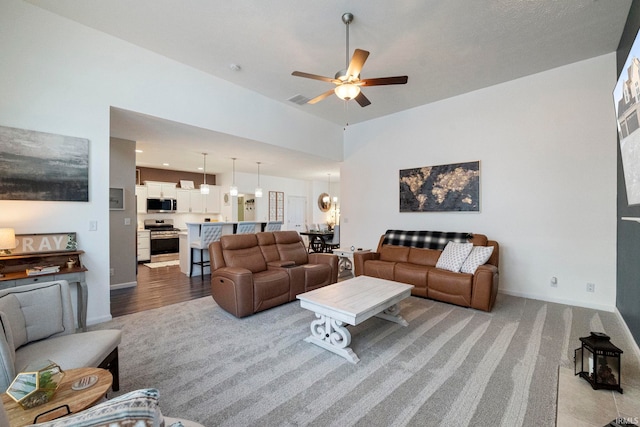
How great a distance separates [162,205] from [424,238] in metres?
7.16

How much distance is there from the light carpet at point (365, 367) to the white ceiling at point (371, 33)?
2.96 m

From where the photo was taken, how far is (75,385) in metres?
1.25

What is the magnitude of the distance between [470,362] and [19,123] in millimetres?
4821

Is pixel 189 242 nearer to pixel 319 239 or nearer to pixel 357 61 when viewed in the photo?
pixel 319 239

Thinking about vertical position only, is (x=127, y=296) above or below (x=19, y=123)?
below

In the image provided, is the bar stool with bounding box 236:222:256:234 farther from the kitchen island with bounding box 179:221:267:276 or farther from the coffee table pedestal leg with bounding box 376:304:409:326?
the coffee table pedestal leg with bounding box 376:304:409:326

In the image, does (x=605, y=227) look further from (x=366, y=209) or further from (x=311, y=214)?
(x=311, y=214)

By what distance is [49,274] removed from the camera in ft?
8.27

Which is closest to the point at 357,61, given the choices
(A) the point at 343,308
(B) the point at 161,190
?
(A) the point at 343,308

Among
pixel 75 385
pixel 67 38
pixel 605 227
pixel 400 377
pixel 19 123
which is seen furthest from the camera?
pixel 605 227

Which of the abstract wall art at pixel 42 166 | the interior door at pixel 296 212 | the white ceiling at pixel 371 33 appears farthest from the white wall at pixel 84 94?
the interior door at pixel 296 212

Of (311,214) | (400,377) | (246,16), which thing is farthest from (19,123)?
(311,214)

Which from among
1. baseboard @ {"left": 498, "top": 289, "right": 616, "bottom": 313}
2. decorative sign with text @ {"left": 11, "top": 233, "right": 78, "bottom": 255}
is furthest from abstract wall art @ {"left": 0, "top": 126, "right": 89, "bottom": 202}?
baseboard @ {"left": 498, "top": 289, "right": 616, "bottom": 313}

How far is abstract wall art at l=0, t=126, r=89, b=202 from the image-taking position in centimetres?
259
